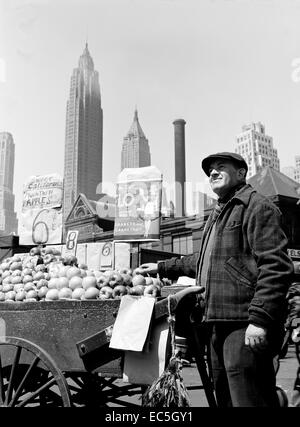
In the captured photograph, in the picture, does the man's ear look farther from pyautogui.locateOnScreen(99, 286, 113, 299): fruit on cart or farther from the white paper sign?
pyautogui.locateOnScreen(99, 286, 113, 299): fruit on cart

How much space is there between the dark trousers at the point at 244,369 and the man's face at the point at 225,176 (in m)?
0.81

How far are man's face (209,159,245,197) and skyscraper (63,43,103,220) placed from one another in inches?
1074

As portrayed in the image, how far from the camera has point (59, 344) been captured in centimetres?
306

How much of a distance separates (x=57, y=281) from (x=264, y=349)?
2.33 metres

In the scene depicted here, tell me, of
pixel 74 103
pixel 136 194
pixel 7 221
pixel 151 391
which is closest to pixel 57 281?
pixel 151 391

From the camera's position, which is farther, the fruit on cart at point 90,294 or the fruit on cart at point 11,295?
the fruit on cart at point 11,295

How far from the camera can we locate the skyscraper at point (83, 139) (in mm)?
33875

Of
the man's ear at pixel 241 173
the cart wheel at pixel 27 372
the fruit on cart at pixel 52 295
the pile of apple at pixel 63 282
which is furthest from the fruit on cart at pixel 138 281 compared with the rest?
the man's ear at pixel 241 173

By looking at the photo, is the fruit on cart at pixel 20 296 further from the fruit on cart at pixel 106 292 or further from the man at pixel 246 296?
the man at pixel 246 296

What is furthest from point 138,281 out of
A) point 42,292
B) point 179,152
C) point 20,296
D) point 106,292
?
point 179,152

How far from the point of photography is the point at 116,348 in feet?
8.94

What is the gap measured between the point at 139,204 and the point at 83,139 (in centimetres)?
2727

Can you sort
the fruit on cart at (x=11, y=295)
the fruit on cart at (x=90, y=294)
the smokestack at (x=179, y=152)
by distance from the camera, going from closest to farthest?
the fruit on cart at (x=90, y=294)
the fruit on cart at (x=11, y=295)
the smokestack at (x=179, y=152)

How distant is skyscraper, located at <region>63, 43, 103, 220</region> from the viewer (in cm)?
3388
